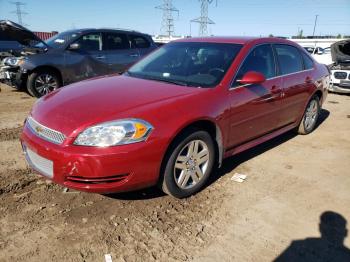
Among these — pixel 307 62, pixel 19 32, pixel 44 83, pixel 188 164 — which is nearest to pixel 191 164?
pixel 188 164

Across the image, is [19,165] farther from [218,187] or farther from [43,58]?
[43,58]

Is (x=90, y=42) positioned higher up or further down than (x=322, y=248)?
higher up

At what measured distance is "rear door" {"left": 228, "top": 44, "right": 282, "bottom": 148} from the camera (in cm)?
379

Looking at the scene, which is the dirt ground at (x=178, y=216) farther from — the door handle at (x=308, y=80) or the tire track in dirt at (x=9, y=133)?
the door handle at (x=308, y=80)

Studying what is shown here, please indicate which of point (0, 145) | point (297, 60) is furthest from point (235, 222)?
point (0, 145)

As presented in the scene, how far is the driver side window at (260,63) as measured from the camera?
3.95 meters

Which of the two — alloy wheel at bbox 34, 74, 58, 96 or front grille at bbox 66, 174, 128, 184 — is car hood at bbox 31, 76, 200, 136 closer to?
A: front grille at bbox 66, 174, 128, 184

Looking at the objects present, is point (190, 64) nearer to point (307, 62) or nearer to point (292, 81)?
point (292, 81)

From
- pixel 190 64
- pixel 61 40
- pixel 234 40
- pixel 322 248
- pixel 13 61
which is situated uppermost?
pixel 234 40

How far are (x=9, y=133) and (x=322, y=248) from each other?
4.62 meters

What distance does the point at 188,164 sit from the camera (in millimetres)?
3408

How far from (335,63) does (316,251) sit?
868 centimetres

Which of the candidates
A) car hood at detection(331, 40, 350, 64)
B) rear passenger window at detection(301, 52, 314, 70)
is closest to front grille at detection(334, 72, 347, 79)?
car hood at detection(331, 40, 350, 64)

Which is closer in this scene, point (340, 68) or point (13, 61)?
point (13, 61)
